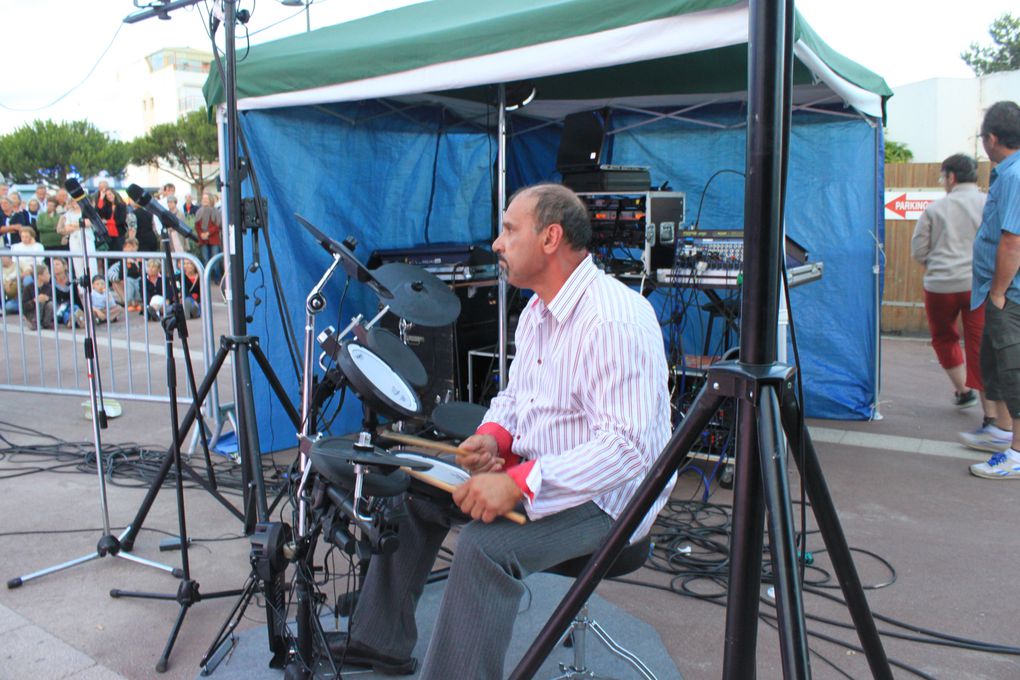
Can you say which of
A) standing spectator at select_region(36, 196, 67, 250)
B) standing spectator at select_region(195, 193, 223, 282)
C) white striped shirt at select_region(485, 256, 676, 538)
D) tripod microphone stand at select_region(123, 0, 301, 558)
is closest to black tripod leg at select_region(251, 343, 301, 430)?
tripod microphone stand at select_region(123, 0, 301, 558)

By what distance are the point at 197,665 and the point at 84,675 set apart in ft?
1.15

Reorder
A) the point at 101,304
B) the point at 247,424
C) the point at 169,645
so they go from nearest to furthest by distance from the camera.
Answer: the point at 169,645 < the point at 247,424 < the point at 101,304

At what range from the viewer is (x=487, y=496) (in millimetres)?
1818

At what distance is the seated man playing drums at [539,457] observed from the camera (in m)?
1.82

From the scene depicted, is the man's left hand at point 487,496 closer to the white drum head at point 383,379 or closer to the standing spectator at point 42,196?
the white drum head at point 383,379

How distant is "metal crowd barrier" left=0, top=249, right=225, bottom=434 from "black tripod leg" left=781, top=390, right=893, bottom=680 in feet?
12.3

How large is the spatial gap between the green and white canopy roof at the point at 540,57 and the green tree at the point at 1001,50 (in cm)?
3471

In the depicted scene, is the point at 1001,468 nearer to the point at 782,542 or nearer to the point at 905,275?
the point at 782,542

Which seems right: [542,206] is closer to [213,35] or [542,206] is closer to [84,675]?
[213,35]

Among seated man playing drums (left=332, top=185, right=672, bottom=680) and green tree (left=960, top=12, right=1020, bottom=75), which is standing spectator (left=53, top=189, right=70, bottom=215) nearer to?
seated man playing drums (left=332, top=185, right=672, bottom=680)

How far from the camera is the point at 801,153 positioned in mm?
5539

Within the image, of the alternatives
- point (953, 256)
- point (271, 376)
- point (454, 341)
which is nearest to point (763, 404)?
point (271, 376)


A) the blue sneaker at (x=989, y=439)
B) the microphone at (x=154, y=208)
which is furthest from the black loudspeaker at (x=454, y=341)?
the blue sneaker at (x=989, y=439)

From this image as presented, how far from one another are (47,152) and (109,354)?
30448 mm
